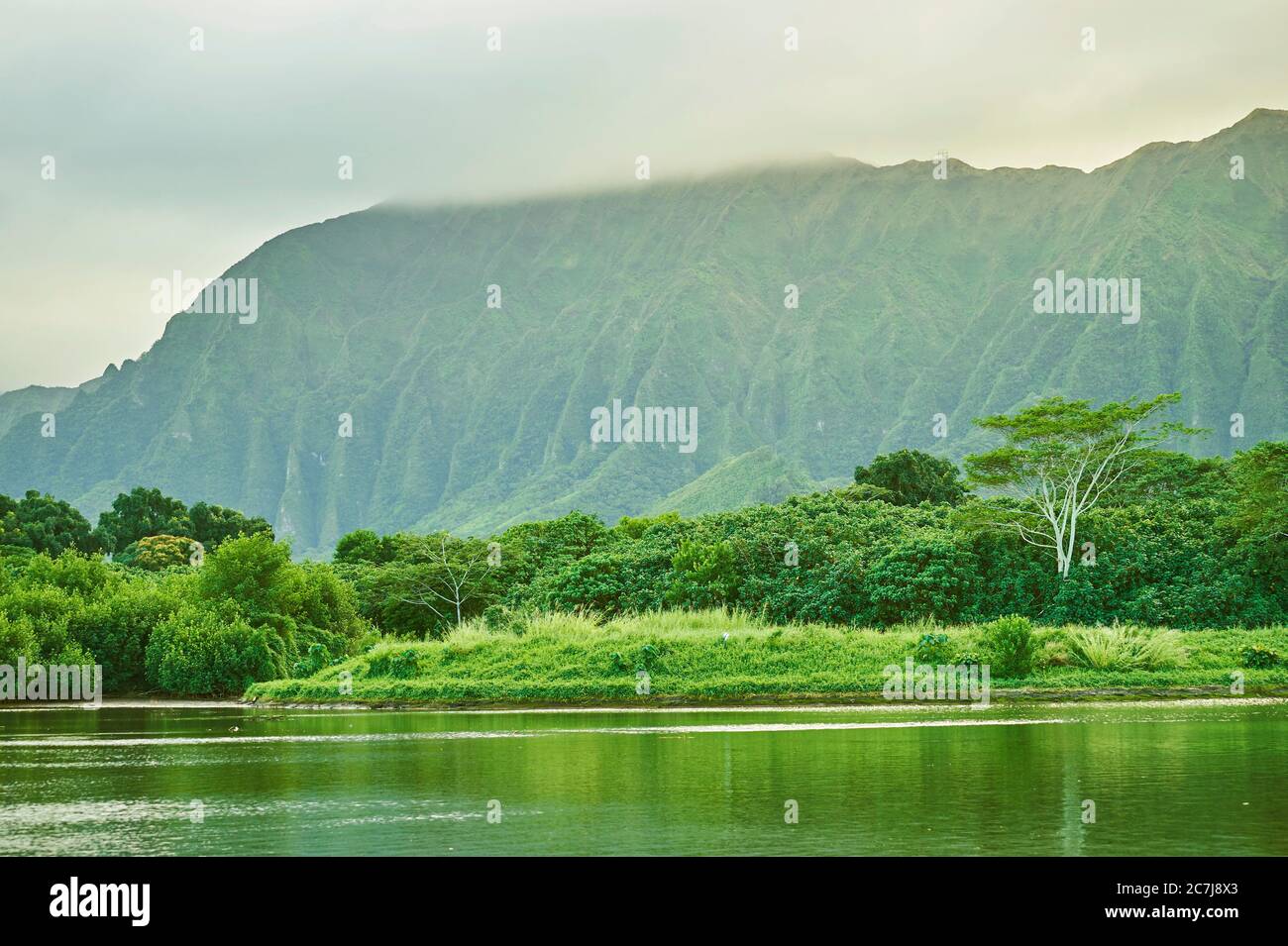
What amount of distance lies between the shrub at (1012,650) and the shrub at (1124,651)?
1.28m

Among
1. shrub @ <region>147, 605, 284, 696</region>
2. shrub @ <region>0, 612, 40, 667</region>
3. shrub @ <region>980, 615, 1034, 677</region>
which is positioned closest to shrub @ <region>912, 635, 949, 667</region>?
shrub @ <region>980, 615, 1034, 677</region>

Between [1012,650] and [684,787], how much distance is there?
16.9 meters

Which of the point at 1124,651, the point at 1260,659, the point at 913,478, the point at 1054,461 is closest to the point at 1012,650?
the point at 1124,651

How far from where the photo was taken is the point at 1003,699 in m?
29.6

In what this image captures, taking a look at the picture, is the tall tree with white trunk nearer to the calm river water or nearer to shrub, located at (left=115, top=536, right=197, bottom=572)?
the calm river water

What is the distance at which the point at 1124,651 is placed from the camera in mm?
31562

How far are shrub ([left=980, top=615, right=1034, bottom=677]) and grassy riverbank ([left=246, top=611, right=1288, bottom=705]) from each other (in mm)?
160

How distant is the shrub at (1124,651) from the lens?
1231 inches

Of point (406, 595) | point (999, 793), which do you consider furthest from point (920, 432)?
point (999, 793)

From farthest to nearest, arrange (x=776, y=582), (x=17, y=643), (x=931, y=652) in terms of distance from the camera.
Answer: (x=776, y=582) → (x=17, y=643) → (x=931, y=652)

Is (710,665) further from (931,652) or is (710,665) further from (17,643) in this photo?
(17,643)

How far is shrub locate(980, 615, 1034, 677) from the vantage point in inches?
1225

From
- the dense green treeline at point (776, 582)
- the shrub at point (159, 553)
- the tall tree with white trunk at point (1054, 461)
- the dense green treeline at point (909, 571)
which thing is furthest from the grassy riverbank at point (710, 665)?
the shrub at point (159, 553)

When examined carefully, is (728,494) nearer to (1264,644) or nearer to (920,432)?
(920,432)
